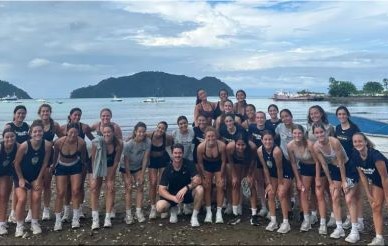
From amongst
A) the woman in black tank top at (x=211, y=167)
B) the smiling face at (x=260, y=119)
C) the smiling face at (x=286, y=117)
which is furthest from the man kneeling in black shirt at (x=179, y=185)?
the smiling face at (x=286, y=117)

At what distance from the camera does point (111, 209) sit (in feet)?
25.7

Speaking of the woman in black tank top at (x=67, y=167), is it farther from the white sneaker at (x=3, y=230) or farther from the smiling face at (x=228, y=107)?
the smiling face at (x=228, y=107)

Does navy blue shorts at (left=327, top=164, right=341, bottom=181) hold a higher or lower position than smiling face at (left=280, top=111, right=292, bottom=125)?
lower

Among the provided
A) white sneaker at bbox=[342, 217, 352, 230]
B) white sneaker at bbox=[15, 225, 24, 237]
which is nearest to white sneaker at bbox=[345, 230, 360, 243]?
white sneaker at bbox=[342, 217, 352, 230]

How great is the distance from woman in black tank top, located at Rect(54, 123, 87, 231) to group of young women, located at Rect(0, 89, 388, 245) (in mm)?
19

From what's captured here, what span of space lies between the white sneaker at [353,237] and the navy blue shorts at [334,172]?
927 mm

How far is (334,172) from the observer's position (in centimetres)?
701

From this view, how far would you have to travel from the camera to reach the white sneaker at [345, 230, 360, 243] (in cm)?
661

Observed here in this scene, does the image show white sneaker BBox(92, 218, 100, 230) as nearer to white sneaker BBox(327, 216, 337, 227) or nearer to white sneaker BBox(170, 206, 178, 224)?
white sneaker BBox(170, 206, 178, 224)

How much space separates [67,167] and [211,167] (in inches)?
110

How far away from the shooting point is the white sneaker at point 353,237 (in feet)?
21.7

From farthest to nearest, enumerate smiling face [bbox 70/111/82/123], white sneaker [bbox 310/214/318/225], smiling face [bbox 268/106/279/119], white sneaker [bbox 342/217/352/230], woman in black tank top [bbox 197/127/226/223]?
smiling face [bbox 268/106/279/119], smiling face [bbox 70/111/82/123], woman in black tank top [bbox 197/127/226/223], white sneaker [bbox 310/214/318/225], white sneaker [bbox 342/217/352/230]

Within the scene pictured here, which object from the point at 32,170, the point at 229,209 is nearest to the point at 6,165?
the point at 32,170

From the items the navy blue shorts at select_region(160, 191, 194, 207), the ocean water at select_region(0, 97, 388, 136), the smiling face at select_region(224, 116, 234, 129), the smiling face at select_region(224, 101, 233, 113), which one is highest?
the smiling face at select_region(224, 101, 233, 113)
